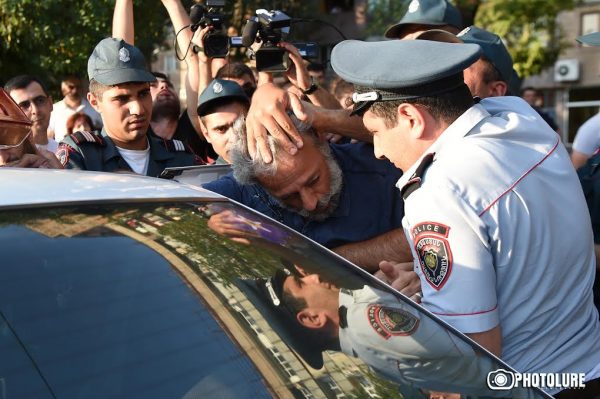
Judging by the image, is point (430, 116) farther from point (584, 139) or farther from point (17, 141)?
point (584, 139)

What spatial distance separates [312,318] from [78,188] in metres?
0.66

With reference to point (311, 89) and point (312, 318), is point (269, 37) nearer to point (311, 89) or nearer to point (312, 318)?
point (311, 89)

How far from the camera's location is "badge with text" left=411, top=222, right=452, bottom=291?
1952 millimetres

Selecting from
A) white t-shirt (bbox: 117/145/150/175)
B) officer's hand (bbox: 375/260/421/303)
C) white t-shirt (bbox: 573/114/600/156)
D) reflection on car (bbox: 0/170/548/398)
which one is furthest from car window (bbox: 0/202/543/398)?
white t-shirt (bbox: 573/114/600/156)

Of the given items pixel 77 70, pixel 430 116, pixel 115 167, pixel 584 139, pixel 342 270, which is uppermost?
pixel 430 116

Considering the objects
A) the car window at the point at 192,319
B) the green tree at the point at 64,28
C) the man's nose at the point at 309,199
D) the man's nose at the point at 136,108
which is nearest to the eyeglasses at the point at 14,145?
the man's nose at the point at 136,108

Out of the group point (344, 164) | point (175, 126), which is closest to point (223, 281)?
point (344, 164)

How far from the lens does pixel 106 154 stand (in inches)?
155

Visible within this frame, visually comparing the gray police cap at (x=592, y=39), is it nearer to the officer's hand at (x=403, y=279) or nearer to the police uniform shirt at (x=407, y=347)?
the officer's hand at (x=403, y=279)

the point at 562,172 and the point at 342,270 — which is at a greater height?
the point at 562,172

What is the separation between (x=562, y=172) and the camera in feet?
7.06

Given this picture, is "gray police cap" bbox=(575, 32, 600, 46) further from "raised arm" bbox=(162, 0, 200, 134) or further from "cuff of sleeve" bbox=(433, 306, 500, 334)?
"raised arm" bbox=(162, 0, 200, 134)

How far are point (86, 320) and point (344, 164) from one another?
1709 millimetres

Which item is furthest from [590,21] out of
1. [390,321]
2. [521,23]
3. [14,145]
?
[390,321]
